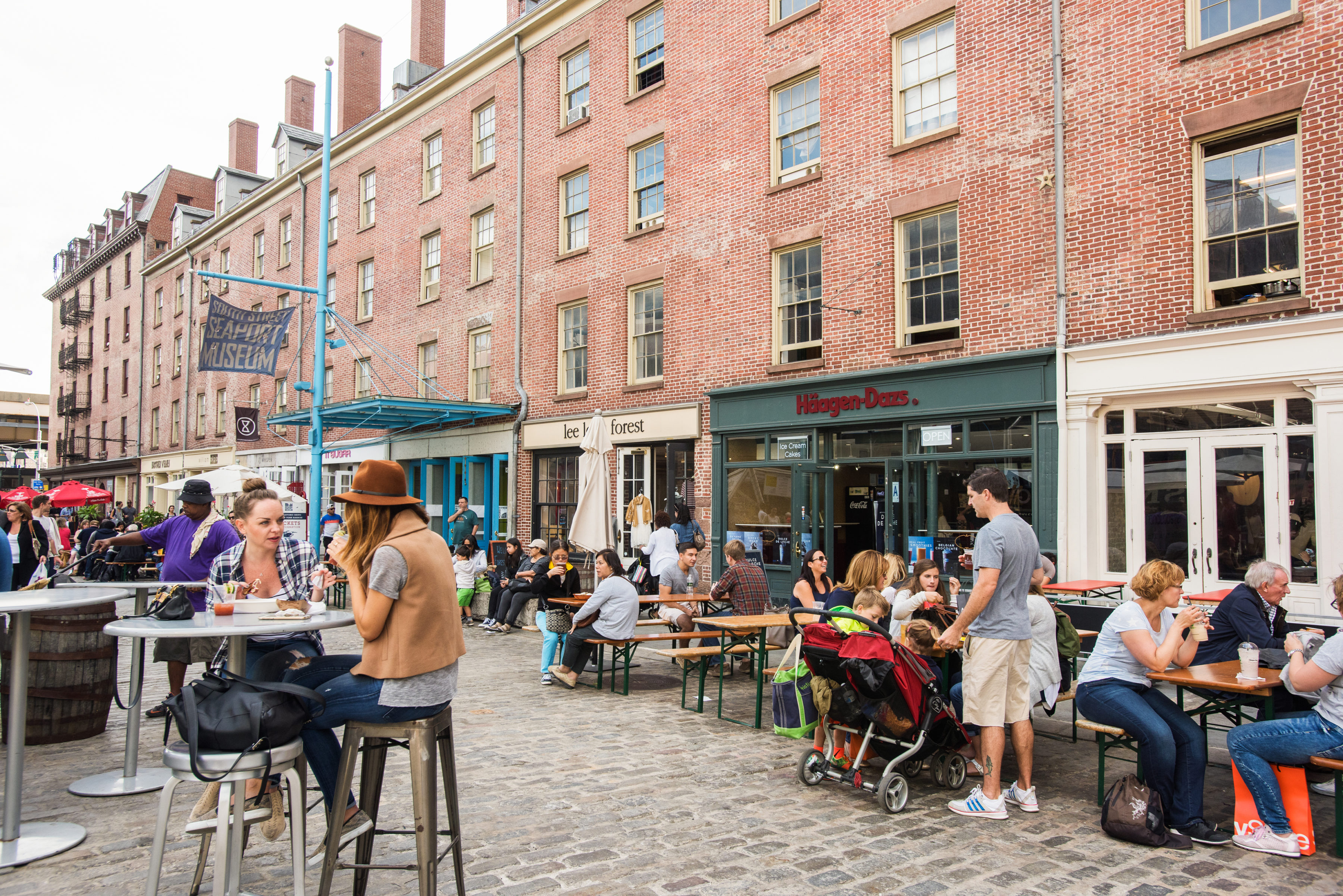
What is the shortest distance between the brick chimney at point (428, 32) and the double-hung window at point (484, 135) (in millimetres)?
6038

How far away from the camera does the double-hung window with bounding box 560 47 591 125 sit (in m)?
19.3

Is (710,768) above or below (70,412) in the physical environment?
below

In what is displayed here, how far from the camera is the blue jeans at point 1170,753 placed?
507cm

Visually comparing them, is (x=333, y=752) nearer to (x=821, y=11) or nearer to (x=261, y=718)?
(x=261, y=718)

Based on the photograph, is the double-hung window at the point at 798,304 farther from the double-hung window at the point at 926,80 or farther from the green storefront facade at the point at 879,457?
the double-hung window at the point at 926,80

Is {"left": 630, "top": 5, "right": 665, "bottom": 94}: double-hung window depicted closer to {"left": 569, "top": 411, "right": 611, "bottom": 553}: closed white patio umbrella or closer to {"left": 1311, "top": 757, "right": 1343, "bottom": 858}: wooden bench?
{"left": 569, "top": 411, "right": 611, "bottom": 553}: closed white patio umbrella

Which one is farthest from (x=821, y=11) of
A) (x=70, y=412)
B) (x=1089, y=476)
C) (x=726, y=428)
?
(x=70, y=412)

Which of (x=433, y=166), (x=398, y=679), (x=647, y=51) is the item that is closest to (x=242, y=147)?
(x=433, y=166)

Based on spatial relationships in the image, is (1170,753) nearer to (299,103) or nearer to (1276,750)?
(1276,750)

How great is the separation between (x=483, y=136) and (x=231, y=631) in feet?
67.1

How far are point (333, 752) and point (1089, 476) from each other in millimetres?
9806

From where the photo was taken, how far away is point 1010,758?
6.59 meters

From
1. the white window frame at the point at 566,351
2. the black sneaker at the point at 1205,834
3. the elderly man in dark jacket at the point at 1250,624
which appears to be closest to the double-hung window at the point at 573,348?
the white window frame at the point at 566,351

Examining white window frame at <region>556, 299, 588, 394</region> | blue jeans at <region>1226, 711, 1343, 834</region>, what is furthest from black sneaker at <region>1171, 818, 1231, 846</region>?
white window frame at <region>556, 299, 588, 394</region>
